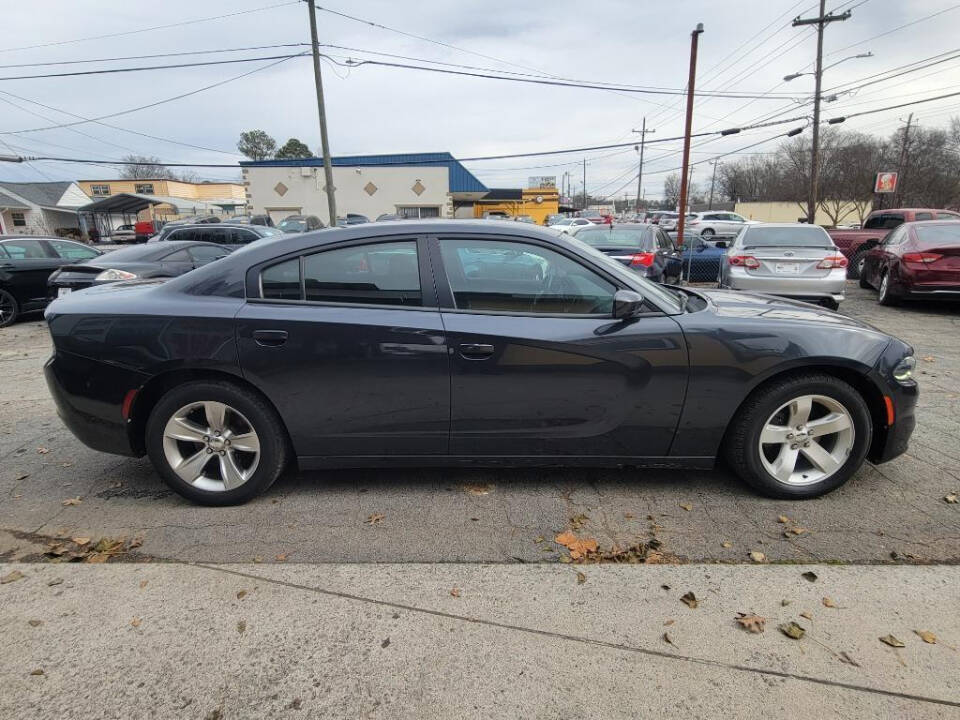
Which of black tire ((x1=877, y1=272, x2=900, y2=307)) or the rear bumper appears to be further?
black tire ((x1=877, y1=272, x2=900, y2=307))

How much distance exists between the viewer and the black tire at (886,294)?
385 inches

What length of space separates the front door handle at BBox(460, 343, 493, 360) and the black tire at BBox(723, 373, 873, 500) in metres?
1.44

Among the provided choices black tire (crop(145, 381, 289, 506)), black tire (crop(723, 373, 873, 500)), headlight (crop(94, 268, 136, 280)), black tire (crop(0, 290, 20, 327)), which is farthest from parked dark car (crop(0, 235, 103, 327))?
black tire (crop(723, 373, 873, 500))

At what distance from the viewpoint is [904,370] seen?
3.10m

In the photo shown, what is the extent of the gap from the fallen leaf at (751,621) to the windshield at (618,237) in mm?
7650

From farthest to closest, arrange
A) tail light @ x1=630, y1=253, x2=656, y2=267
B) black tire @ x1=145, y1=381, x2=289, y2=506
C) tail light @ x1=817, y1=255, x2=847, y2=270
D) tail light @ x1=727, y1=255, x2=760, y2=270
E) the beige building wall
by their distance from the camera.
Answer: the beige building wall, tail light @ x1=630, y1=253, x2=656, y2=267, tail light @ x1=727, y1=255, x2=760, y2=270, tail light @ x1=817, y1=255, x2=847, y2=270, black tire @ x1=145, y1=381, x2=289, y2=506

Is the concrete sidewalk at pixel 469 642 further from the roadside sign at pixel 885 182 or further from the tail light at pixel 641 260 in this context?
the roadside sign at pixel 885 182

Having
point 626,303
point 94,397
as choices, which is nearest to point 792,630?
point 626,303

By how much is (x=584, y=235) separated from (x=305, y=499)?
828 centimetres

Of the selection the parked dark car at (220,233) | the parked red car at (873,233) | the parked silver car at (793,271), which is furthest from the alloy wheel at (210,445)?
the parked red car at (873,233)

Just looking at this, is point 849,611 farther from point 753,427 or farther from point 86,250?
point 86,250

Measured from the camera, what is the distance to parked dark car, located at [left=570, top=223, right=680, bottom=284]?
8914 mm

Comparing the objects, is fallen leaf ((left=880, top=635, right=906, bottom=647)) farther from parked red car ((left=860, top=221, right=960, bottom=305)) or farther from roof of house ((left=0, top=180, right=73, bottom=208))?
roof of house ((left=0, top=180, right=73, bottom=208))

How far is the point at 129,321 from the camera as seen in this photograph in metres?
3.04
